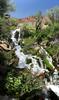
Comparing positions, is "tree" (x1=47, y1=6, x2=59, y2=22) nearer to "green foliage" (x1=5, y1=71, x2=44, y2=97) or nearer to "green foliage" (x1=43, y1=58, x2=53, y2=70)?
"green foliage" (x1=43, y1=58, x2=53, y2=70)

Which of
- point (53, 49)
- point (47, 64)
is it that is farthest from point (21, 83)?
point (53, 49)

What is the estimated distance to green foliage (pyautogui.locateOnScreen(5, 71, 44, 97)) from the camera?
906 inches

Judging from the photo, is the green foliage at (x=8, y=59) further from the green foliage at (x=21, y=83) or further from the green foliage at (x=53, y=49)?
the green foliage at (x=53, y=49)

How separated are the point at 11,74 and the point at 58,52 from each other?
8822 millimetres

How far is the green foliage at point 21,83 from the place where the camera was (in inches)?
906

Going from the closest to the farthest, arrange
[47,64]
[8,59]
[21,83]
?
[21,83] < [8,59] < [47,64]

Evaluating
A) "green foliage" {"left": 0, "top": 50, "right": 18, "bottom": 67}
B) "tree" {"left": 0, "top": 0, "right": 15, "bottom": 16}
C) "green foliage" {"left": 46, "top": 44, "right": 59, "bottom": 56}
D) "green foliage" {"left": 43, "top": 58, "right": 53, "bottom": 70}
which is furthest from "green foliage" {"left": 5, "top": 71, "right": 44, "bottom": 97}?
"green foliage" {"left": 46, "top": 44, "right": 59, "bottom": 56}

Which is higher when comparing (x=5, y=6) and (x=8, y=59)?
(x=5, y=6)

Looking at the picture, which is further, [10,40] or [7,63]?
[10,40]

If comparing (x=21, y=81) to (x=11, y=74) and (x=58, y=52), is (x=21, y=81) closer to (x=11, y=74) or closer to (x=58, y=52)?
(x=11, y=74)

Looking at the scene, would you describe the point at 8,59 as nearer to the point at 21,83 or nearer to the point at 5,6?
the point at 21,83

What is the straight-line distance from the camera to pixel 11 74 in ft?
80.4

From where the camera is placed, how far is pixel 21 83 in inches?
931

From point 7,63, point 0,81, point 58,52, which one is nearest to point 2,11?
point 7,63
